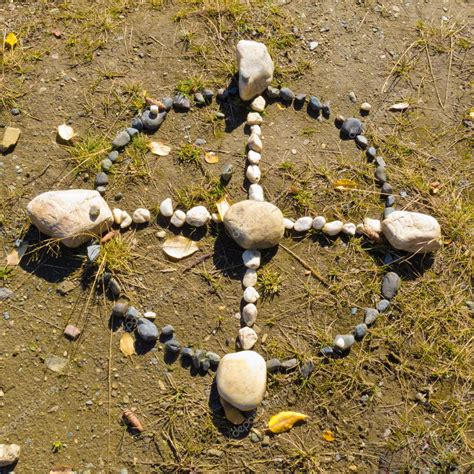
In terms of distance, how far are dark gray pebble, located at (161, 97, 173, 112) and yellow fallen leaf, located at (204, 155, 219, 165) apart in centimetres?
45

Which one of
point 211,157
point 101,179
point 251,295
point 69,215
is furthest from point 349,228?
point 69,215

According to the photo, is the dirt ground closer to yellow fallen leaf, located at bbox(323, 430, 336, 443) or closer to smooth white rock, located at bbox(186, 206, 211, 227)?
yellow fallen leaf, located at bbox(323, 430, 336, 443)

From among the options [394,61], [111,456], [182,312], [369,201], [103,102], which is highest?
[394,61]

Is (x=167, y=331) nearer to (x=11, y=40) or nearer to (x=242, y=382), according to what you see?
(x=242, y=382)

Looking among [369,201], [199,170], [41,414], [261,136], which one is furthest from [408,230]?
[41,414]

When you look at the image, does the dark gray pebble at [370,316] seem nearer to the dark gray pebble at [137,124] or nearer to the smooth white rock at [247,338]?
the smooth white rock at [247,338]

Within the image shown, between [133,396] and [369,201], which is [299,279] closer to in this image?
[369,201]

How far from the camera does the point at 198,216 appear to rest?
11.4ft

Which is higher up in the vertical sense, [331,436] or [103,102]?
[103,102]

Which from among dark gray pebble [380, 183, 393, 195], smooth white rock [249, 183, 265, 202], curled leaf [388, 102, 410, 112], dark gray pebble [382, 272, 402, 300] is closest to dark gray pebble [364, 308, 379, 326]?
dark gray pebble [382, 272, 402, 300]

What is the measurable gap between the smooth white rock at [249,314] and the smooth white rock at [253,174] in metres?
0.86

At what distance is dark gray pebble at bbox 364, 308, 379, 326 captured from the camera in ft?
11.3

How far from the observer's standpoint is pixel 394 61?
414 centimetres

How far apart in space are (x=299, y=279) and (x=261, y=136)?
1069mm
